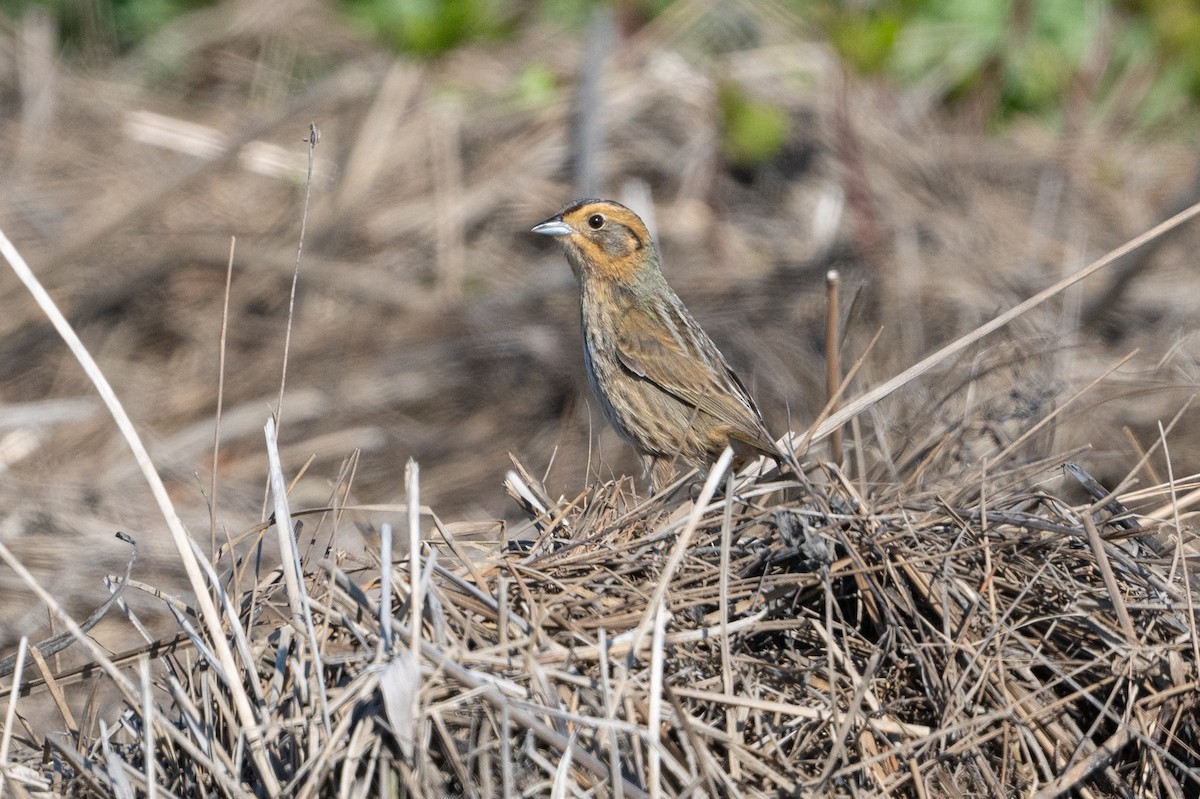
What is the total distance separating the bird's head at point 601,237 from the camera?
17.2 ft

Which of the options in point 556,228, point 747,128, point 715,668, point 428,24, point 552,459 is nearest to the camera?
point 715,668

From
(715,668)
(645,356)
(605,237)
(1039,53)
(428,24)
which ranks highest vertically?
(428,24)

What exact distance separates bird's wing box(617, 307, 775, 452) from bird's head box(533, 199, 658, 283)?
8.0 inches

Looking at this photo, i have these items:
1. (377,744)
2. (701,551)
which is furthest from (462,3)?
(377,744)

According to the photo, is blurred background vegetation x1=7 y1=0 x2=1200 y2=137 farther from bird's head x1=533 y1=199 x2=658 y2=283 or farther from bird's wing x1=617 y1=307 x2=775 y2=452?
bird's wing x1=617 y1=307 x2=775 y2=452

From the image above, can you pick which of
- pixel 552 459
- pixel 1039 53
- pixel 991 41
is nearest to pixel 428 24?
pixel 991 41

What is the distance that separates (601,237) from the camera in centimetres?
528

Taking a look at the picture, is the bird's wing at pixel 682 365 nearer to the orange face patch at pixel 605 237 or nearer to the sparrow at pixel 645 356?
the sparrow at pixel 645 356

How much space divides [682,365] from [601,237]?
62cm

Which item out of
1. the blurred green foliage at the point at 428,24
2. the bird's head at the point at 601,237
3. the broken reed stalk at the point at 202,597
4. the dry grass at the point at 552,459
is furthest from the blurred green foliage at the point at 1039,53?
the broken reed stalk at the point at 202,597

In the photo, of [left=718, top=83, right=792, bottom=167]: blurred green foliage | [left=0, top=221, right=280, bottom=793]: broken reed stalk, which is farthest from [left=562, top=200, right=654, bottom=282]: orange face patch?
[left=718, top=83, right=792, bottom=167]: blurred green foliage

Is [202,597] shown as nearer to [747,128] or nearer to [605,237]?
[605,237]

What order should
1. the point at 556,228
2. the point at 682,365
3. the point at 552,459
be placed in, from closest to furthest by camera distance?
the point at 552,459
the point at 682,365
the point at 556,228

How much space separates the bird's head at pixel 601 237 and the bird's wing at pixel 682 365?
204 millimetres
